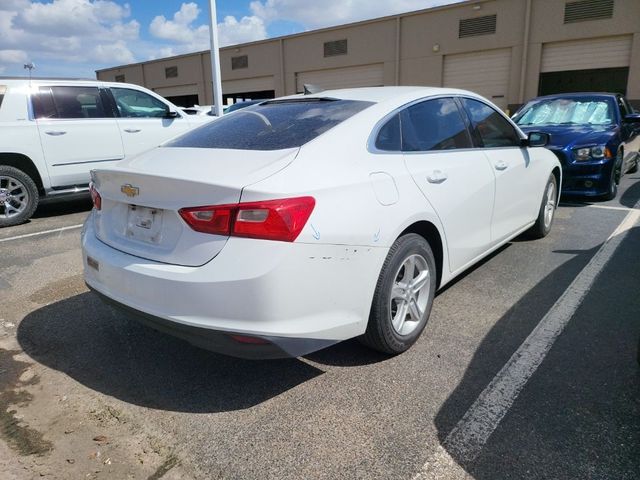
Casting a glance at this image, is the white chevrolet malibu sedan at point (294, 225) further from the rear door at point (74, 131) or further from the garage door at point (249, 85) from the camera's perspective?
the garage door at point (249, 85)

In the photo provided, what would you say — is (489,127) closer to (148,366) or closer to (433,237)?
(433,237)

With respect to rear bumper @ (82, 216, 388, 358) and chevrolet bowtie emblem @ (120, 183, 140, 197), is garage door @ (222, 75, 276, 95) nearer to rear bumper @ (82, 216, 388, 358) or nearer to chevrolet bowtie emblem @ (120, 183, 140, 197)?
chevrolet bowtie emblem @ (120, 183, 140, 197)

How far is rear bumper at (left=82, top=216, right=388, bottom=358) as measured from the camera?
7.20 ft

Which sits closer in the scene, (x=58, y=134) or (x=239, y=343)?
(x=239, y=343)

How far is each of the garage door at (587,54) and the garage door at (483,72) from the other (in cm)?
157

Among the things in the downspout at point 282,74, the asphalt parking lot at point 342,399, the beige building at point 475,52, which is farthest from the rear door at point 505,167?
the downspout at point 282,74

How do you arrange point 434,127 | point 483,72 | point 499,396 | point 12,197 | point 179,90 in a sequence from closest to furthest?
1. point 499,396
2. point 434,127
3. point 12,197
4. point 483,72
5. point 179,90

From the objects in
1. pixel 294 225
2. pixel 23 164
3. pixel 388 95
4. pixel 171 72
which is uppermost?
pixel 171 72

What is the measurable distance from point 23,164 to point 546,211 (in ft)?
21.4

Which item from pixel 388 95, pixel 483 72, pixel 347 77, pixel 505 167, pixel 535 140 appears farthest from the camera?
pixel 347 77

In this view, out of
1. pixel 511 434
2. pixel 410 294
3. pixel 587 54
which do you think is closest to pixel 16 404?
pixel 410 294

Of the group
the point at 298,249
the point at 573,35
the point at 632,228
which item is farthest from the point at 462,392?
the point at 573,35

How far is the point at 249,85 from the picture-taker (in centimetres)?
3062

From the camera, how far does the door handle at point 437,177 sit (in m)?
3.05
